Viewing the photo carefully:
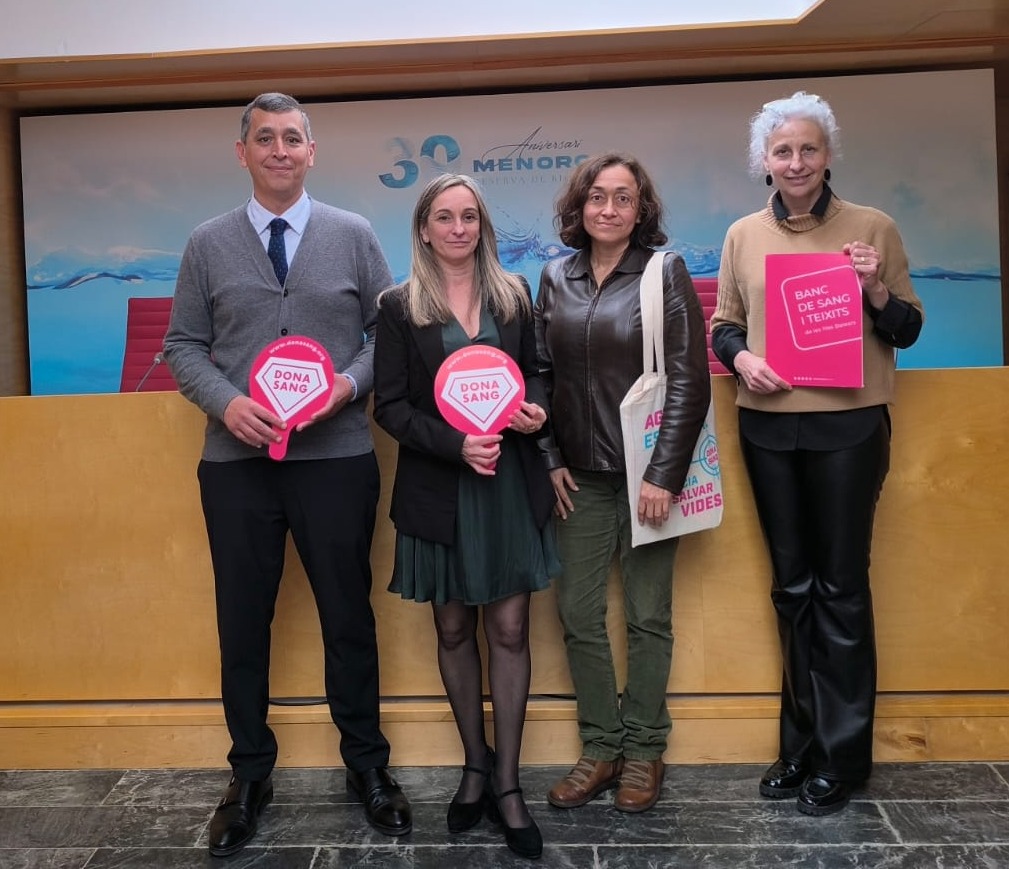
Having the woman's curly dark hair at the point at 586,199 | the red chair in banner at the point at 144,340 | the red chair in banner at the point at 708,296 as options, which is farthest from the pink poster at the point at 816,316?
the red chair in banner at the point at 144,340

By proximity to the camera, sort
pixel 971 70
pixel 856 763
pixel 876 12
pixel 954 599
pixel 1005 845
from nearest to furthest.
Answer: pixel 1005 845 → pixel 856 763 → pixel 954 599 → pixel 876 12 → pixel 971 70

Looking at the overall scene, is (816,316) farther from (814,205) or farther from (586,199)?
(586,199)

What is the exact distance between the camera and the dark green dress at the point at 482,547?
2186 millimetres

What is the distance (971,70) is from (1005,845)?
4626mm

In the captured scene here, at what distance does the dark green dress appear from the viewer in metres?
2.19

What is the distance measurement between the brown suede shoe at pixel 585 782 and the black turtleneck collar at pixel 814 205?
1.44 metres

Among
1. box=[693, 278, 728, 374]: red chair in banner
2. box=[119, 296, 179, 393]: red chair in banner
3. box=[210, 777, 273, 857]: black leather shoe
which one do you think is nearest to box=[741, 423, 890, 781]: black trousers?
box=[210, 777, 273, 857]: black leather shoe

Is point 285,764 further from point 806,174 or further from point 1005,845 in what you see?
point 806,174

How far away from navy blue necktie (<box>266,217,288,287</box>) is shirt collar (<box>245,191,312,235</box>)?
1 cm

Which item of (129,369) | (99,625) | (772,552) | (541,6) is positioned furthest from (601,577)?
(129,369)

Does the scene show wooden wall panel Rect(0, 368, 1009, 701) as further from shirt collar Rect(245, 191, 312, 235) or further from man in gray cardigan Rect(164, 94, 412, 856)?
shirt collar Rect(245, 191, 312, 235)

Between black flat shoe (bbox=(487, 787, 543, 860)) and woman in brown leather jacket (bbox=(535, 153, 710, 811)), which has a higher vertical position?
woman in brown leather jacket (bbox=(535, 153, 710, 811))

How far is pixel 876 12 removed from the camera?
14.6 feet

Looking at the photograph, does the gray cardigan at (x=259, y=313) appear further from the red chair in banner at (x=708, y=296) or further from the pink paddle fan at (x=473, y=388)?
the red chair in banner at (x=708, y=296)
